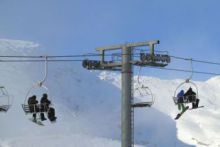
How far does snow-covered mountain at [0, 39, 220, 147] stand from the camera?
402 feet

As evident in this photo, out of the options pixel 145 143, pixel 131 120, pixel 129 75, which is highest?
pixel 129 75

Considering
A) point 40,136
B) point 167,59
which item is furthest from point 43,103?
point 40,136

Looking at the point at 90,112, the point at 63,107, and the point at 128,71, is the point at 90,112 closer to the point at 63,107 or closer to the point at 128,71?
the point at 63,107

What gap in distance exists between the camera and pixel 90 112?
506 feet

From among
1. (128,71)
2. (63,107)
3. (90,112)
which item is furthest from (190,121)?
(128,71)

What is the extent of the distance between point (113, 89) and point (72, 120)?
42536 millimetres

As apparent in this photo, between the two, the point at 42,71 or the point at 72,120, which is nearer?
the point at 72,120

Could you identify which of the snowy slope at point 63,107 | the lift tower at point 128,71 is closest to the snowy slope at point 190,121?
the snowy slope at point 63,107

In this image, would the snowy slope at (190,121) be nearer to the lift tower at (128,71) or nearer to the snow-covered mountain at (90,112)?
the snow-covered mountain at (90,112)

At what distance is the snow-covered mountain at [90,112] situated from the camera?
402 ft

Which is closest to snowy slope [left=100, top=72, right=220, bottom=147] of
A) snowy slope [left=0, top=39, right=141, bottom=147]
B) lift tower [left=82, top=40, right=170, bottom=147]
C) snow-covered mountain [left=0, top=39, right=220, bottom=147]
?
snow-covered mountain [left=0, top=39, right=220, bottom=147]

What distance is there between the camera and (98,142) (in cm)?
10231

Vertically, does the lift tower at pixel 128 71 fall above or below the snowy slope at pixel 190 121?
above

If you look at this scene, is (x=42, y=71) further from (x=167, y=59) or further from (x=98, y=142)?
(x=167, y=59)
